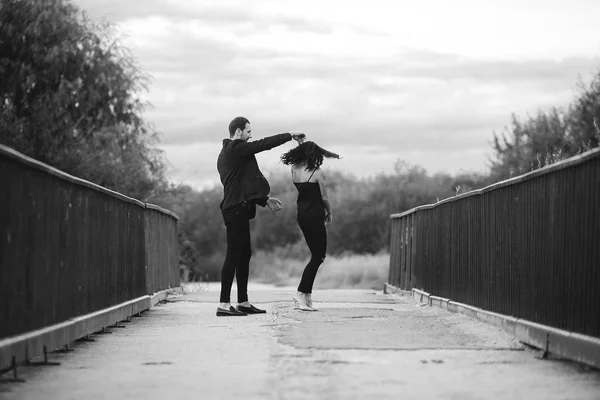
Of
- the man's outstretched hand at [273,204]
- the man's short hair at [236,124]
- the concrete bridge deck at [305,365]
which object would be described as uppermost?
the man's short hair at [236,124]

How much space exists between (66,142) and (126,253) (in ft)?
75.8

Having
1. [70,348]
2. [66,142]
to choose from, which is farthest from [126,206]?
[66,142]

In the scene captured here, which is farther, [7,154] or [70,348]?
[70,348]

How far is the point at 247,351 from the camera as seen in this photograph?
31.2 feet

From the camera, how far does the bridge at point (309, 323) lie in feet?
25.2

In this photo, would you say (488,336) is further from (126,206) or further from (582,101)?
(582,101)

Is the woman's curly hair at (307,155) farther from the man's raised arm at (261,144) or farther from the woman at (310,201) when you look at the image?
the man's raised arm at (261,144)

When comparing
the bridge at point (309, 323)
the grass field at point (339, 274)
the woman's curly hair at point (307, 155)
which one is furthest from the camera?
the grass field at point (339, 274)

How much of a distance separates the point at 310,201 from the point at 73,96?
2345 cm

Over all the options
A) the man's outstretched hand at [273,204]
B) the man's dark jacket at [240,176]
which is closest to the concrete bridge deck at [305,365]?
the man's dark jacket at [240,176]

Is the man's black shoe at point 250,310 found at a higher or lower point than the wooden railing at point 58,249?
lower

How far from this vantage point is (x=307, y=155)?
49.0 ft

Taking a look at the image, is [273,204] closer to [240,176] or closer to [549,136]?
[240,176]

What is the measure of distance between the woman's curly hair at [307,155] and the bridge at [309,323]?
6.29 feet
